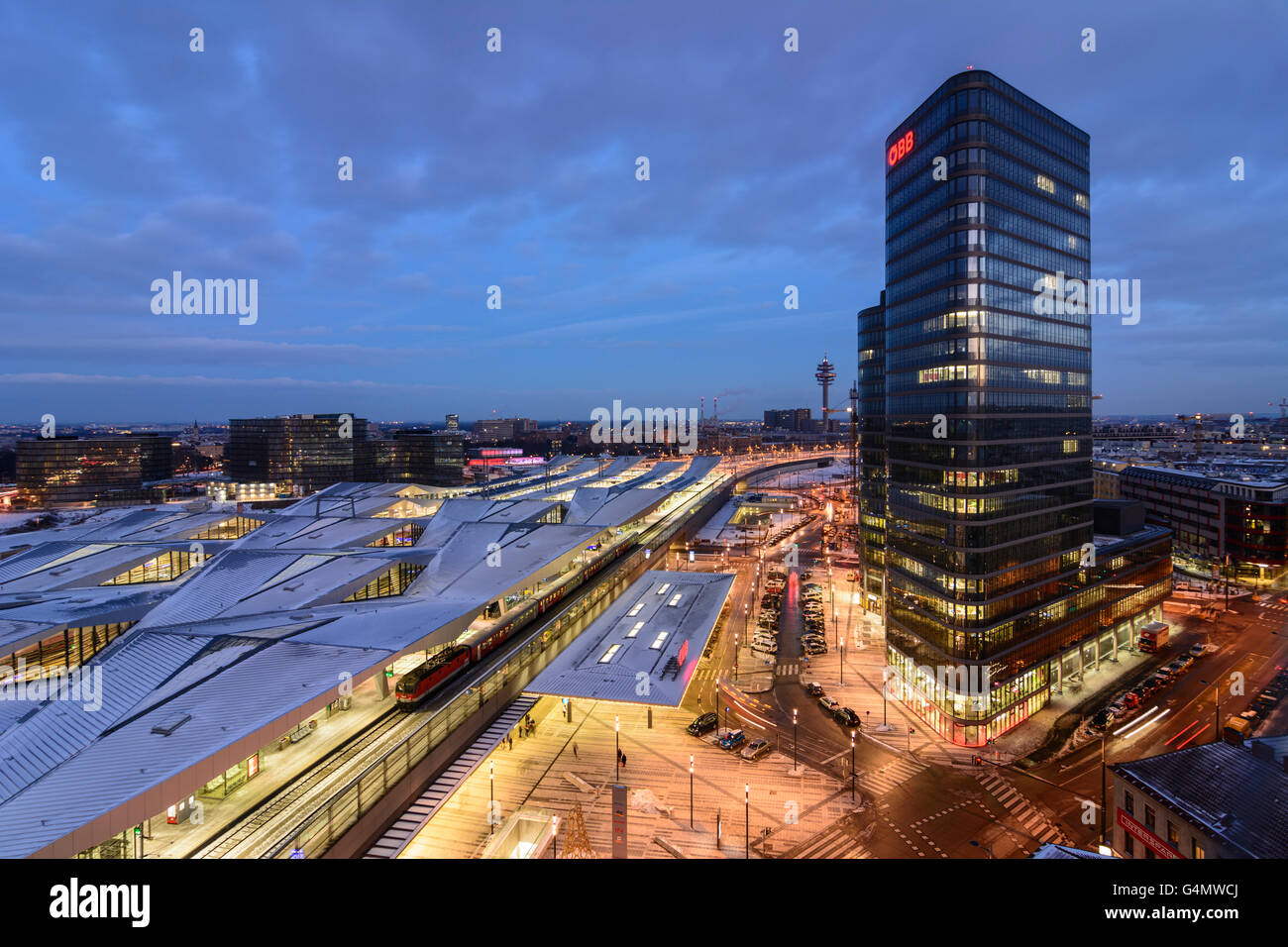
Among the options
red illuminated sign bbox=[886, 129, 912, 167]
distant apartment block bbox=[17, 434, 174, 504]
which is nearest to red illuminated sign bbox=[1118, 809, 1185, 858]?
red illuminated sign bbox=[886, 129, 912, 167]

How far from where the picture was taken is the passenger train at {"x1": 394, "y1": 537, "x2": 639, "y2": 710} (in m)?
31.2

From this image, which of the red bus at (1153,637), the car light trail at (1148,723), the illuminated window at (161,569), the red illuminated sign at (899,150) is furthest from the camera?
the illuminated window at (161,569)

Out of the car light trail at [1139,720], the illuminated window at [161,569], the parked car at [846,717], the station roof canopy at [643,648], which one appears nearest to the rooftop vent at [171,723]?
the station roof canopy at [643,648]

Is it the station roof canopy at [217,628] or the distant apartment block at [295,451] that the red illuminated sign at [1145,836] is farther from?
the distant apartment block at [295,451]

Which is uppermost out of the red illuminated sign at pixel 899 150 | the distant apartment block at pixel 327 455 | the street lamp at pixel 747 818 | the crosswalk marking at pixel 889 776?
the red illuminated sign at pixel 899 150

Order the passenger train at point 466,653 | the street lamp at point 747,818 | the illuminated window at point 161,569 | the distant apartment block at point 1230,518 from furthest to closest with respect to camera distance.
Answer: the distant apartment block at point 1230,518 → the illuminated window at point 161,569 → the passenger train at point 466,653 → the street lamp at point 747,818

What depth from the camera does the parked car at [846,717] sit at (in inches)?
1484

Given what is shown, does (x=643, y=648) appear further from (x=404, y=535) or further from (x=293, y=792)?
(x=404, y=535)

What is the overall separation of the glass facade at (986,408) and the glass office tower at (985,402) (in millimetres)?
119

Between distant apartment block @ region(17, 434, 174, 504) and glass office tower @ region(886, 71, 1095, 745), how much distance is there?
142075mm

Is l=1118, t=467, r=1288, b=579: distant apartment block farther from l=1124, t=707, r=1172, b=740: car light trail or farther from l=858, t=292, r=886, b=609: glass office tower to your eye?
l=1124, t=707, r=1172, b=740: car light trail

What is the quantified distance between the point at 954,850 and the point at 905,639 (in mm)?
17892
